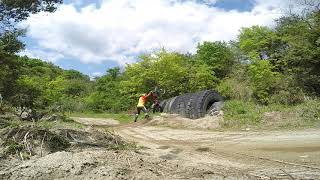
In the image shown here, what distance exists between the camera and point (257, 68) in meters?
28.2

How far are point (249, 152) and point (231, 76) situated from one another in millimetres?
24946

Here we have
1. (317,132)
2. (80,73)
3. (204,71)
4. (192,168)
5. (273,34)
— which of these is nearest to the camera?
(192,168)

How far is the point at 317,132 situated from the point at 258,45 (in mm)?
26912

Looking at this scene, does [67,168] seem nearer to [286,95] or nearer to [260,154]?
[260,154]

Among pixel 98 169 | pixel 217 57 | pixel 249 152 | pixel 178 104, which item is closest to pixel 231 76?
pixel 217 57

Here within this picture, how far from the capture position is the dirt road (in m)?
6.86

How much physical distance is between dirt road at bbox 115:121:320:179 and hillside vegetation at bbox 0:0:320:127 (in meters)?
3.55

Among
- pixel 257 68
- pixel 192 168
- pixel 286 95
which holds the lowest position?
pixel 192 168

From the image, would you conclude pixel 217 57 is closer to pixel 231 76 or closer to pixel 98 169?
pixel 231 76

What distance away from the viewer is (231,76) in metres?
34.0

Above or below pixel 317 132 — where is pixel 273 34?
above

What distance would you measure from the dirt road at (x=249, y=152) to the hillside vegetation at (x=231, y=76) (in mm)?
3553

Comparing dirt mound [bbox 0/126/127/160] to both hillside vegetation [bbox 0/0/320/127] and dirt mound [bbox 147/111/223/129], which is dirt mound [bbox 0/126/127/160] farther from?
dirt mound [bbox 147/111/223/129]

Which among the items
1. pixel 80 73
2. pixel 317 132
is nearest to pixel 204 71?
pixel 317 132
